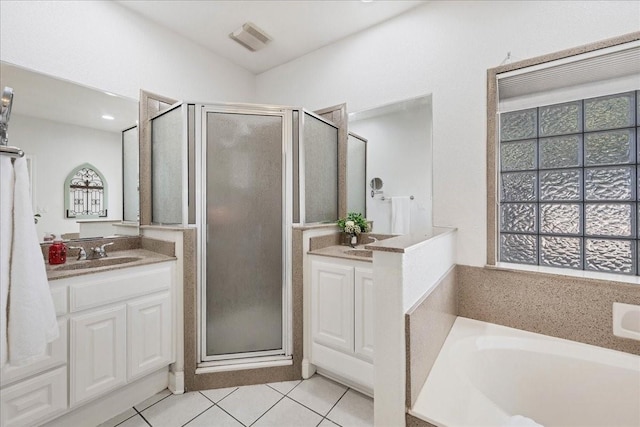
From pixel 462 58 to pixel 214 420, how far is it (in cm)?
277

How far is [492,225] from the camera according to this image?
1695mm

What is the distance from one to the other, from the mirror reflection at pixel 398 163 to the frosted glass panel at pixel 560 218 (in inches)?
26.3

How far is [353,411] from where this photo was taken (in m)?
1.67

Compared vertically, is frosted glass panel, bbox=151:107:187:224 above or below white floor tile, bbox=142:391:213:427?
above

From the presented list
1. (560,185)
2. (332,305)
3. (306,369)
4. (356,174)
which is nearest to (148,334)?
(306,369)

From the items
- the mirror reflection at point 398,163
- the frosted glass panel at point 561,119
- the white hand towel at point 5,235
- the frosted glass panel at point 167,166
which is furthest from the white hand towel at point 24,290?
the frosted glass panel at point 561,119

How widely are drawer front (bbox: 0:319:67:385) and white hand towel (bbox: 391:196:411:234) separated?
2.14 metres

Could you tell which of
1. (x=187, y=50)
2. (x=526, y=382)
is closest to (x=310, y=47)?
(x=187, y=50)

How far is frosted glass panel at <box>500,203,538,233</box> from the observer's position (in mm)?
1734

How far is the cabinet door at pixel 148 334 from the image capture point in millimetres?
1656

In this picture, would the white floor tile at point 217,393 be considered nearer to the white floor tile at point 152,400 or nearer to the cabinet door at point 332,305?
the white floor tile at point 152,400

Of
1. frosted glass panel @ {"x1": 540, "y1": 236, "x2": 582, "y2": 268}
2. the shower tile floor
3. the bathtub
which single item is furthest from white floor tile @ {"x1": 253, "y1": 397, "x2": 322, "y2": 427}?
frosted glass panel @ {"x1": 540, "y1": 236, "x2": 582, "y2": 268}

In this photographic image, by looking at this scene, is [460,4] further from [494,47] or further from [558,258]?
[558,258]

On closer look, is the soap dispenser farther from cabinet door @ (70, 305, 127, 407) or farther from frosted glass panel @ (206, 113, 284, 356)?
frosted glass panel @ (206, 113, 284, 356)
